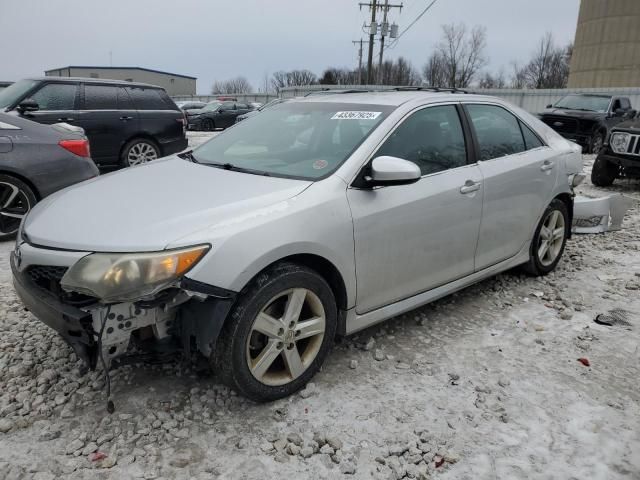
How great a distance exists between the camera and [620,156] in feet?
27.8

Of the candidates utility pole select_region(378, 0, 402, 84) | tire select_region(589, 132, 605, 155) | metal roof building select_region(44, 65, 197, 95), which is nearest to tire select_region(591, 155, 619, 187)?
tire select_region(589, 132, 605, 155)

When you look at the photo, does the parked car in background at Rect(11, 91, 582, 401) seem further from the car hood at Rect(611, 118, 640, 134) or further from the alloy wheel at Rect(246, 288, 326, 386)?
the car hood at Rect(611, 118, 640, 134)

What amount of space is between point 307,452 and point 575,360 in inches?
73.5

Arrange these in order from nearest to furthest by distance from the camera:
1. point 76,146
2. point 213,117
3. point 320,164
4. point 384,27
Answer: point 320,164 → point 76,146 → point 213,117 → point 384,27

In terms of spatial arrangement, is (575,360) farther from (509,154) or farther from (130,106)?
(130,106)

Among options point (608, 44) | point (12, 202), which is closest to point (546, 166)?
point (12, 202)

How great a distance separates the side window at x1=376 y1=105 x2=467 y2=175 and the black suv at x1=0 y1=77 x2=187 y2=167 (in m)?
6.37

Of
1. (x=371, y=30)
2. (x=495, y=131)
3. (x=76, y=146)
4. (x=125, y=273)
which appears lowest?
(x=125, y=273)

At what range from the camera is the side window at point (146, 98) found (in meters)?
9.17

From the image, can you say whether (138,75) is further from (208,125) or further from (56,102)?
(56,102)

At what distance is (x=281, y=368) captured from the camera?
9.17ft

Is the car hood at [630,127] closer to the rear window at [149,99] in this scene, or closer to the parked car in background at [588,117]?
the parked car in background at [588,117]

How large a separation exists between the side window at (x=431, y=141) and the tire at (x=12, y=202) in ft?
12.3

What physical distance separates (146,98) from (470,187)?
24.3 feet
